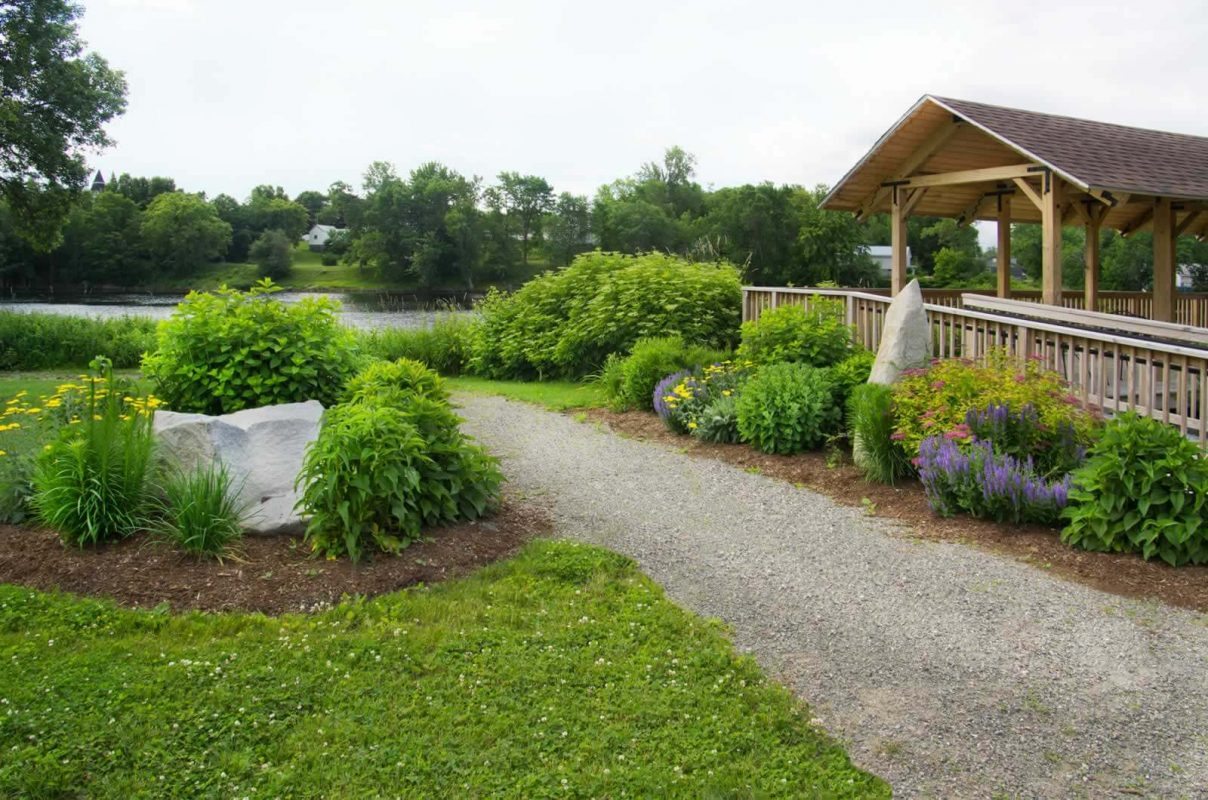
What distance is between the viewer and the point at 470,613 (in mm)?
4910

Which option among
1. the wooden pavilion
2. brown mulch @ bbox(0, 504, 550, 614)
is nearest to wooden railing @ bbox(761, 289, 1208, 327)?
the wooden pavilion

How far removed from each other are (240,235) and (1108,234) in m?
53.1

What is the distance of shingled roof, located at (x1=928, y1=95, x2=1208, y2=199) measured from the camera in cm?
1167

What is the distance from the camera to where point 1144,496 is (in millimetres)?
5977

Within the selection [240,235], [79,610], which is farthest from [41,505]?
[240,235]

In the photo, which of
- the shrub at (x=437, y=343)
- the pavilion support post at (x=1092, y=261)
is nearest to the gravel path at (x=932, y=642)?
the shrub at (x=437, y=343)

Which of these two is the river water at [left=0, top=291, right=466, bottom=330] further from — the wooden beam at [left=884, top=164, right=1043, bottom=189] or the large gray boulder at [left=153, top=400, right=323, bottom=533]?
the wooden beam at [left=884, top=164, right=1043, bottom=189]

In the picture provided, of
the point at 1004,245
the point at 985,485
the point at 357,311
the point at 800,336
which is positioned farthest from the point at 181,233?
the point at 985,485

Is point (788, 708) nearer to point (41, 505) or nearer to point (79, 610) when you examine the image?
point (79, 610)

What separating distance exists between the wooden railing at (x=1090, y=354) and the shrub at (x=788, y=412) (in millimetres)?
1357

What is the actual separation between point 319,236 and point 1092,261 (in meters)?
71.0

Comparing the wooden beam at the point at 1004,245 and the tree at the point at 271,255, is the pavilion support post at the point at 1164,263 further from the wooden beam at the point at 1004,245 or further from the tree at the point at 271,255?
the tree at the point at 271,255

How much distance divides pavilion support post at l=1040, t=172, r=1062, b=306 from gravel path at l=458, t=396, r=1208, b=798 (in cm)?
667

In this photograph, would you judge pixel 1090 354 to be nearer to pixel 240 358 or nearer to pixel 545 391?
pixel 240 358
